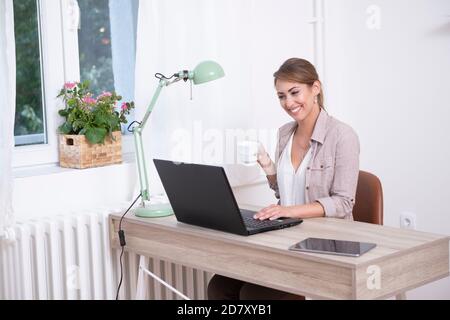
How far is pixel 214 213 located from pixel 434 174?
144cm

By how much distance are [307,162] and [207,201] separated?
1.77ft

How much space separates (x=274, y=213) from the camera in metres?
2.43

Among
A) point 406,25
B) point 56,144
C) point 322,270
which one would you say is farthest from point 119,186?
point 406,25

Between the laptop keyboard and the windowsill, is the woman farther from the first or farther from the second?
the windowsill

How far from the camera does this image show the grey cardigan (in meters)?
2.57

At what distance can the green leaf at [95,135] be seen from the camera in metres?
2.94

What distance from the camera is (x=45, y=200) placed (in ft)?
9.25

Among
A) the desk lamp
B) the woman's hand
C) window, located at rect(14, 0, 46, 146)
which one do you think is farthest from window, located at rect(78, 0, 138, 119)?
the woman's hand

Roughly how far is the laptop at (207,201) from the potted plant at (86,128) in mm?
543

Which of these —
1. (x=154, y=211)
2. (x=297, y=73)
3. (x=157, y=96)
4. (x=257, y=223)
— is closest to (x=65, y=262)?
(x=154, y=211)

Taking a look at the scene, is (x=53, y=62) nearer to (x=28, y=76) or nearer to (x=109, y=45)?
(x=28, y=76)

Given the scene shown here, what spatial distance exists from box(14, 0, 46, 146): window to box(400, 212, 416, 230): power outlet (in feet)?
5.66
